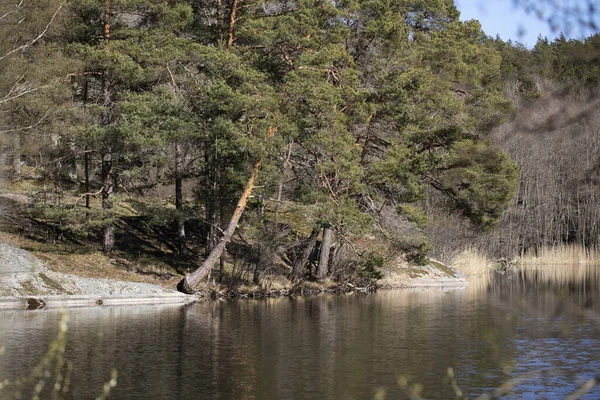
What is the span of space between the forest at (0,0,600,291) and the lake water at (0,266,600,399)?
4125mm

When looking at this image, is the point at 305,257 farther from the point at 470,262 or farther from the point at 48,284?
the point at 470,262

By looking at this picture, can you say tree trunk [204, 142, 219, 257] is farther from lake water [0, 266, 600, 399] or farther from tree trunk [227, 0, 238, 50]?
tree trunk [227, 0, 238, 50]

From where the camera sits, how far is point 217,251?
3088 centimetres

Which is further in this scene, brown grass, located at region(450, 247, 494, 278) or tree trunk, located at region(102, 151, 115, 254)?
brown grass, located at region(450, 247, 494, 278)

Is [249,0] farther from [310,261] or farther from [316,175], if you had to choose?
[310,261]

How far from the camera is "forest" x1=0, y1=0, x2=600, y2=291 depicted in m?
29.7

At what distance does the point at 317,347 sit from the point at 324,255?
15235 millimetres

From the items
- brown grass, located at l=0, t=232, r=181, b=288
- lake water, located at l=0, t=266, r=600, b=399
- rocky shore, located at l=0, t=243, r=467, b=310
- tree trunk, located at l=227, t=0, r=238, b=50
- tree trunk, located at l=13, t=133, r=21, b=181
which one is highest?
tree trunk, located at l=227, t=0, r=238, b=50

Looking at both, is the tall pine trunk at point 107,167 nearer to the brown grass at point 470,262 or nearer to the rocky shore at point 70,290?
the rocky shore at point 70,290

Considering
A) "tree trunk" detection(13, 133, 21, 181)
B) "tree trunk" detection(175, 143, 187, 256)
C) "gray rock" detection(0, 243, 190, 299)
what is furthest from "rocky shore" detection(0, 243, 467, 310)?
"tree trunk" detection(13, 133, 21, 181)

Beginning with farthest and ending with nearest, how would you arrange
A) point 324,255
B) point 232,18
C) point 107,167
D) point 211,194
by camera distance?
point 324,255, point 107,167, point 232,18, point 211,194

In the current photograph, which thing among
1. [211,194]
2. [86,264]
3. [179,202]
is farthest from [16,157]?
[211,194]

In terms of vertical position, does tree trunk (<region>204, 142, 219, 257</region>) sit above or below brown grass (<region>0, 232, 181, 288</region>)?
above

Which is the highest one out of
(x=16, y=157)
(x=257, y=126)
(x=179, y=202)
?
(x=257, y=126)
